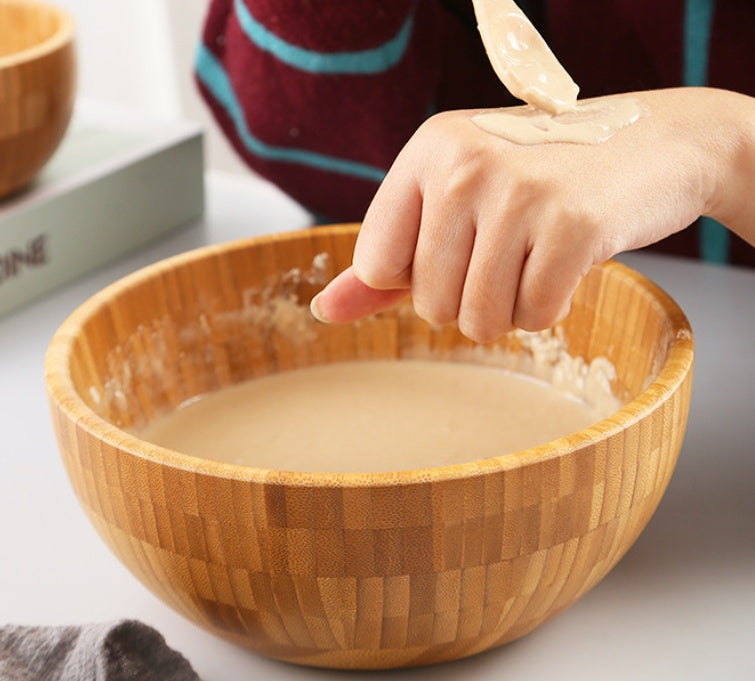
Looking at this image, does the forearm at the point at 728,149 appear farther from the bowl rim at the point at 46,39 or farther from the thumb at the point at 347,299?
the bowl rim at the point at 46,39

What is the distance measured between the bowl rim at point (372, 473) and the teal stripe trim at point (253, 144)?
1.14 feet

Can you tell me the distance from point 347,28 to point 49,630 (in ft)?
1.45

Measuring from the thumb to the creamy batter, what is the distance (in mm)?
86

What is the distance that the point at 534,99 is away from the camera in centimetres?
47

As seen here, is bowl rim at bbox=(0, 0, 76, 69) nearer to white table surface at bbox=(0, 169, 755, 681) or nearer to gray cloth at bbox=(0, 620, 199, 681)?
white table surface at bbox=(0, 169, 755, 681)

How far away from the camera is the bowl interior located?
89cm

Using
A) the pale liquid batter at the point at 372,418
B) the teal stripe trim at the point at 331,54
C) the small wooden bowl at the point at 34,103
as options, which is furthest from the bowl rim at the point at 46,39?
the pale liquid batter at the point at 372,418

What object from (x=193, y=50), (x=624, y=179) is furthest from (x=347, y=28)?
(x=193, y=50)

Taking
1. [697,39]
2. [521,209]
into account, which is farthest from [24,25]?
[521,209]

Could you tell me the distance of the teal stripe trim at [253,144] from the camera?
84 centimetres

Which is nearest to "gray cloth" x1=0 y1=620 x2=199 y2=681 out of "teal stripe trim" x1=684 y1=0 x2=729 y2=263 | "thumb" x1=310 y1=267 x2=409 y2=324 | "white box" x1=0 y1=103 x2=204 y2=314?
"thumb" x1=310 y1=267 x2=409 y2=324

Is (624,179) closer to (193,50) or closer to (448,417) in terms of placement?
(448,417)

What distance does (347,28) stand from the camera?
0.74 meters

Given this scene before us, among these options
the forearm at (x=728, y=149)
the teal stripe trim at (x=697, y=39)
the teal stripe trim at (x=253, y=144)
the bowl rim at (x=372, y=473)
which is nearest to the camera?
the bowl rim at (x=372, y=473)
